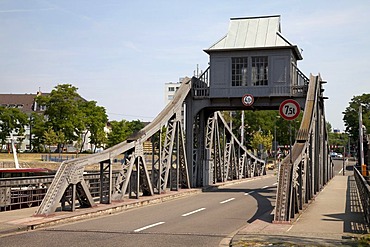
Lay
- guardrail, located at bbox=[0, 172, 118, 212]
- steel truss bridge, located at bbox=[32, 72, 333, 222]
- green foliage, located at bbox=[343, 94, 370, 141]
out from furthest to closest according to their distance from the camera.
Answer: green foliage, located at bbox=[343, 94, 370, 141], guardrail, located at bbox=[0, 172, 118, 212], steel truss bridge, located at bbox=[32, 72, 333, 222]

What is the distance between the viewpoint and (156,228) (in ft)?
50.6

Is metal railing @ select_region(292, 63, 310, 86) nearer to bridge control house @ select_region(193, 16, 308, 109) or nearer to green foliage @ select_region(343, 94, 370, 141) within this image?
bridge control house @ select_region(193, 16, 308, 109)

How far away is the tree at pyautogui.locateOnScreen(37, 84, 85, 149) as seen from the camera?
91812 mm

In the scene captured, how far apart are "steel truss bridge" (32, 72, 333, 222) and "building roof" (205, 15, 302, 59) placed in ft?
8.68

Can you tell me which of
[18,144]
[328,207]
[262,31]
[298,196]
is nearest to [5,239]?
[298,196]

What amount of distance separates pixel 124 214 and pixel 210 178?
16.6m

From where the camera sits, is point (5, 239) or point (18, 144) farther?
point (18, 144)

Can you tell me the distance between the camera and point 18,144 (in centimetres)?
10969

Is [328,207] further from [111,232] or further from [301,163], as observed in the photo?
[111,232]

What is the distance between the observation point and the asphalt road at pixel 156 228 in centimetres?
1286

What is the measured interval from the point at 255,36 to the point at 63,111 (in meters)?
66.9

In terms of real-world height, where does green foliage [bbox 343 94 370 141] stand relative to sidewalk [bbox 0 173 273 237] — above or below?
above

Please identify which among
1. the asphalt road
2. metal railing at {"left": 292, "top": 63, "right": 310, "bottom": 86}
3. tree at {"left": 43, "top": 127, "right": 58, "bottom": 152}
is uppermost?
metal railing at {"left": 292, "top": 63, "right": 310, "bottom": 86}

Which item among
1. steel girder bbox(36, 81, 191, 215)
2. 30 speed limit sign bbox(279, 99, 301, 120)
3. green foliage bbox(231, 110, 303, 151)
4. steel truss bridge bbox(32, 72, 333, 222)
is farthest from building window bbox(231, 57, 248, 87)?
green foliage bbox(231, 110, 303, 151)
